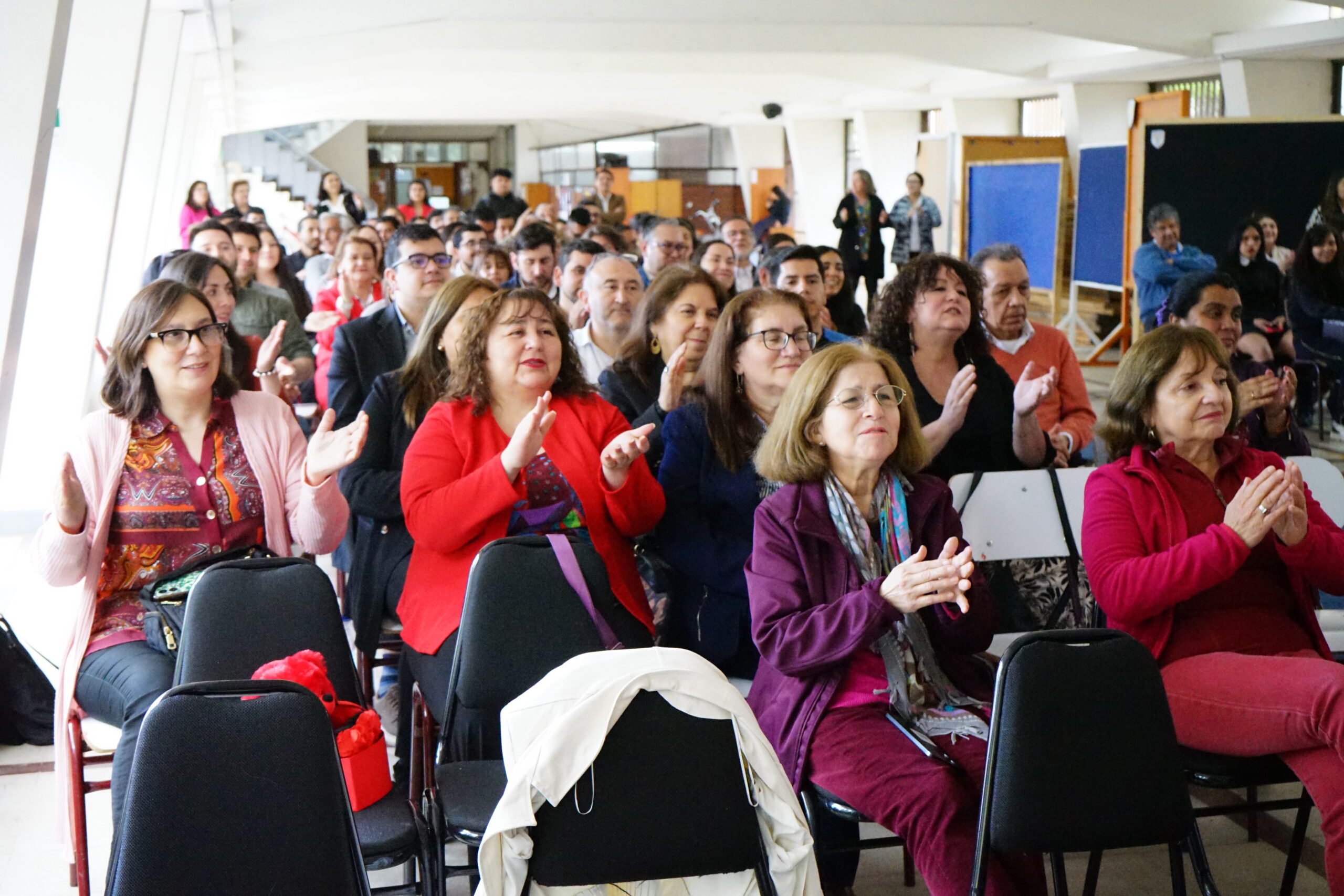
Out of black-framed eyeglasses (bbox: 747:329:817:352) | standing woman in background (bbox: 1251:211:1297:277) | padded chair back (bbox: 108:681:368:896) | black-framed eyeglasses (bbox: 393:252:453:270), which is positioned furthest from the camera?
standing woman in background (bbox: 1251:211:1297:277)

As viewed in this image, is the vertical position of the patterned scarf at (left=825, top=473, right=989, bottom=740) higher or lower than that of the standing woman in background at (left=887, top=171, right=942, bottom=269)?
lower

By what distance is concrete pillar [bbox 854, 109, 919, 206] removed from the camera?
18344mm

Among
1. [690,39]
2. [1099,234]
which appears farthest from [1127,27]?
[690,39]

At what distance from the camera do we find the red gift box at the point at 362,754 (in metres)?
2.28

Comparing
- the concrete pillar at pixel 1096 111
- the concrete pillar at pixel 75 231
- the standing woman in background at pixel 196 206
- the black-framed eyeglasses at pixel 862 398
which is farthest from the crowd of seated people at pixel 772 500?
the concrete pillar at pixel 1096 111

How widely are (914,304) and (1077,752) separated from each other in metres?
1.94

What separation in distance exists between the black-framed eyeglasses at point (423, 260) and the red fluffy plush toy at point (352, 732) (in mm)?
2510

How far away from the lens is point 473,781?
244 cm

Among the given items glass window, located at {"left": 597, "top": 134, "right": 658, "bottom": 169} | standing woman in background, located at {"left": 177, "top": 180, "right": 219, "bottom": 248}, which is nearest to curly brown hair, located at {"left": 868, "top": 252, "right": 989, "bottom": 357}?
standing woman in background, located at {"left": 177, "top": 180, "right": 219, "bottom": 248}

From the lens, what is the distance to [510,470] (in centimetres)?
298

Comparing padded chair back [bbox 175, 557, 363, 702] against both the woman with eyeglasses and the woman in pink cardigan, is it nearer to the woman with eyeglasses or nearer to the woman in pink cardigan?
the woman in pink cardigan

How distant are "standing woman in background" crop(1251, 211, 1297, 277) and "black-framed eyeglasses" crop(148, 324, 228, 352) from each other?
23.9 feet

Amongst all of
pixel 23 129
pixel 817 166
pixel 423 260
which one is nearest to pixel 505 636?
pixel 23 129

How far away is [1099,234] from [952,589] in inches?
386
